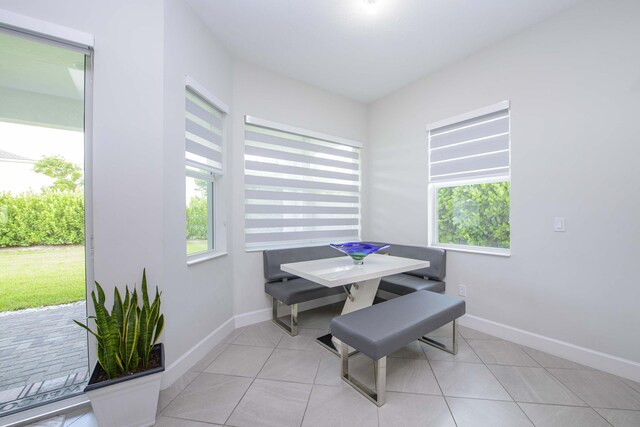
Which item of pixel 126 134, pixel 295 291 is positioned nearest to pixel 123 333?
pixel 126 134

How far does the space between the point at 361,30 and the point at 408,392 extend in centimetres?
290

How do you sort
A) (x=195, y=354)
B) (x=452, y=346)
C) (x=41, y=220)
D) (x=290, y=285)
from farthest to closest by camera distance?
(x=290, y=285)
(x=452, y=346)
(x=195, y=354)
(x=41, y=220)

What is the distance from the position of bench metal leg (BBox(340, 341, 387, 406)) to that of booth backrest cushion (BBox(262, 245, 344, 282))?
46.4 inches

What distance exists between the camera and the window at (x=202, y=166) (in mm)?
2059

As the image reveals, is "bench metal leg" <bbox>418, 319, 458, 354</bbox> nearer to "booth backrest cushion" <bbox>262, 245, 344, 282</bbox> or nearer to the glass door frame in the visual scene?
"booth backrest cushion" <bbox>262, 245, 344, 282</bbox>

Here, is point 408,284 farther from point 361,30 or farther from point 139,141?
point 139,141

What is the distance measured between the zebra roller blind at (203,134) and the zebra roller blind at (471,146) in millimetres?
2374

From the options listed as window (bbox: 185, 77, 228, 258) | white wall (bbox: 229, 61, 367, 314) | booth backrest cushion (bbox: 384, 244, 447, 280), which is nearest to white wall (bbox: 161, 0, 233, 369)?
window (bbox: 185, 77, 228, 258)

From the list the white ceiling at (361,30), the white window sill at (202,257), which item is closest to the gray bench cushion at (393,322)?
the white window sill at (202,257)

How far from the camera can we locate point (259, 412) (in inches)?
57.6

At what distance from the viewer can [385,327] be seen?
1.56 m

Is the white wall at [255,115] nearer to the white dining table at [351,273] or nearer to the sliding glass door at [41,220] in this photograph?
the white dining table at [351,273]

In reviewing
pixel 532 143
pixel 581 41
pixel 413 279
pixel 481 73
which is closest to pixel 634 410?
pixel 413 279

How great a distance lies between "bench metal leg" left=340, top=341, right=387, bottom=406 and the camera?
4.90 ft
